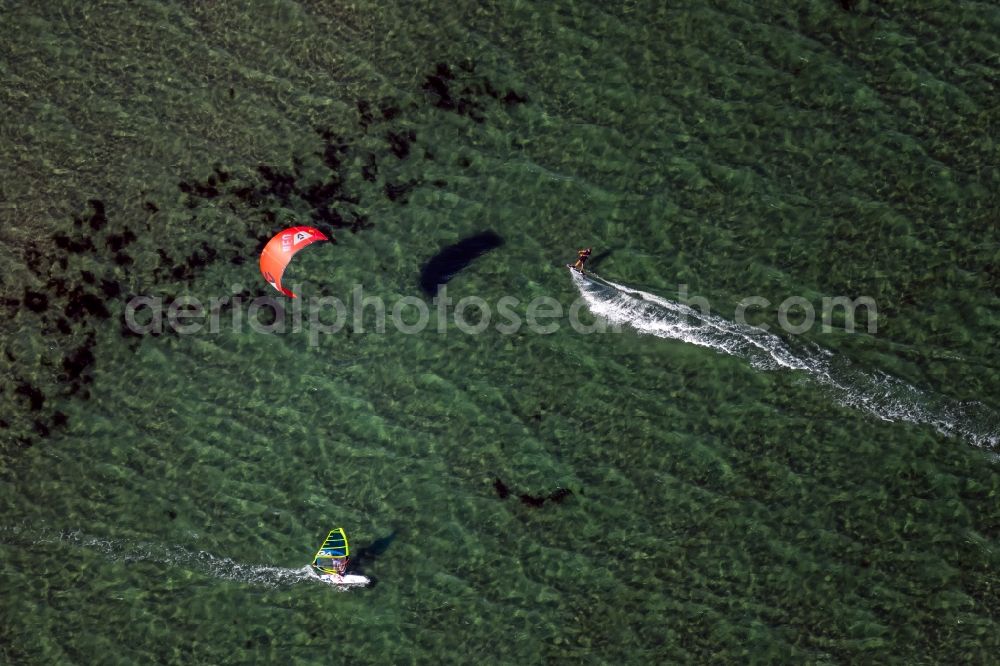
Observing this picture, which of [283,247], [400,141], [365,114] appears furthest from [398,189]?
[283,247]

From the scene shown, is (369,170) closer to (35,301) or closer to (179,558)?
(35,301)

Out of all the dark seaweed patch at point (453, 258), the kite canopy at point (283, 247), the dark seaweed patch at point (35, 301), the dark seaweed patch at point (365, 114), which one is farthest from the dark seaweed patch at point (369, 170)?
the dark seaweed patch at point (35, 301)

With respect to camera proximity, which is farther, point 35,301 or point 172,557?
point 35,301

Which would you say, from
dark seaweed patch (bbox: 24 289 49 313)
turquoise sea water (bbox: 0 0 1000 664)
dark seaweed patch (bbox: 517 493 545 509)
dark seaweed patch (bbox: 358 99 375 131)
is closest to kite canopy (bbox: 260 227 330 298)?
turquoise sea water (bbox: 0 0 1000 664)

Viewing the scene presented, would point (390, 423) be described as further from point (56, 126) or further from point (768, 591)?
point (56, 126)

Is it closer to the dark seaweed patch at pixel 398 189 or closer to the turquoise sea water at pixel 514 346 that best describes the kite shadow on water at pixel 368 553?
the turquoise sea water at pixel 514 346

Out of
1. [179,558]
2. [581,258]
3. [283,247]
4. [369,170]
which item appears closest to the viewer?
[179,558]

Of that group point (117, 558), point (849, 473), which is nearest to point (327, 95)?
point (117, 558)
